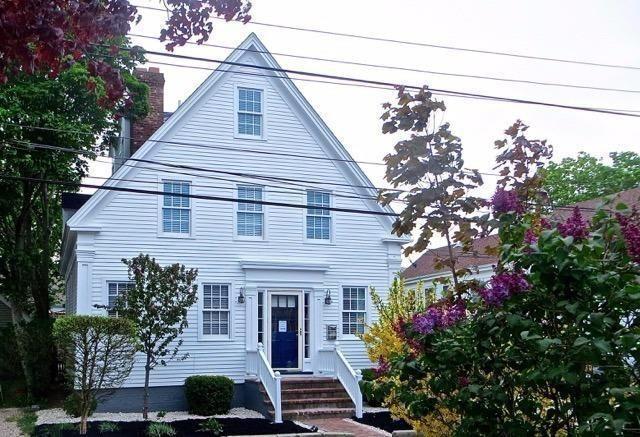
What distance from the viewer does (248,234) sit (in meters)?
18.9

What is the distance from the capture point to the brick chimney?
21.4 meters

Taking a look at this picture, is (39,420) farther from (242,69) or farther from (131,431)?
(242,69)

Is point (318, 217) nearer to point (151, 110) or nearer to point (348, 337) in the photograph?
point (348, 337)

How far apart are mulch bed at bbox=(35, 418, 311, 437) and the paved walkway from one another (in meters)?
0.64

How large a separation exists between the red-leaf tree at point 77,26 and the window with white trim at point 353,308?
15.8 m

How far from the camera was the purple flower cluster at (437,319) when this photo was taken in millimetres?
4648

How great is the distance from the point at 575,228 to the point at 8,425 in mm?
15665

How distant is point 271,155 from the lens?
19.2 m

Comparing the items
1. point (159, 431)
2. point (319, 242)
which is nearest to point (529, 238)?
point (159, 431)

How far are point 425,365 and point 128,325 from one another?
10322 millimetres

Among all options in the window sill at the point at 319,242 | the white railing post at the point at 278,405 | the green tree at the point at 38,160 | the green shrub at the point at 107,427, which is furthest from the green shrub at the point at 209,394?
the green tree at the point at 38,160

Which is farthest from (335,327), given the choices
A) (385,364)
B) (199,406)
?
(385,364)

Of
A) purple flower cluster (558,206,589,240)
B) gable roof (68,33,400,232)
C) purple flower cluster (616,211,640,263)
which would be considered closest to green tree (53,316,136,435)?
gable roof (68,33,400,232)

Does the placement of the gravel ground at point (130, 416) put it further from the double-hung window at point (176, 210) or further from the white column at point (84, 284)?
the double-hung window at point (176, 210)
